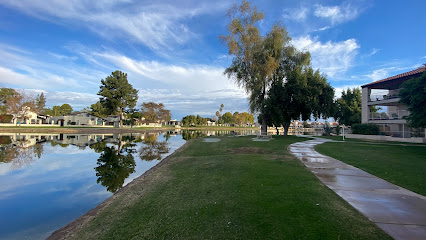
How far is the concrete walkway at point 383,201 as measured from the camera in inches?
159

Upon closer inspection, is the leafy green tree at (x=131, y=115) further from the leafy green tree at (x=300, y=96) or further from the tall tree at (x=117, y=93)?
the leafy green tree at (x=300, y=96)

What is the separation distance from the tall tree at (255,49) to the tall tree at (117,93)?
1911 inches

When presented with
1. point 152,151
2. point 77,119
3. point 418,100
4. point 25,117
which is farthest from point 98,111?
point 418,100

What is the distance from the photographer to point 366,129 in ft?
92.1

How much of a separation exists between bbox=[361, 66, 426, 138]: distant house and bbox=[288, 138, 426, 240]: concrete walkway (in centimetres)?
2415

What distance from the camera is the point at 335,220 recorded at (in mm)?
4191

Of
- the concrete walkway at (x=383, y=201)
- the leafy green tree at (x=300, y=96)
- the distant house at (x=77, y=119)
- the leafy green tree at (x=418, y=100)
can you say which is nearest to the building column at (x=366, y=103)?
the leafy green tree at (x=300, y=96)

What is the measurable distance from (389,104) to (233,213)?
34874 mm

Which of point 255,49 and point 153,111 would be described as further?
point 153,111

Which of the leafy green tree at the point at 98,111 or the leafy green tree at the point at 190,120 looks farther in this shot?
the leafy green tree at the point at 190,120

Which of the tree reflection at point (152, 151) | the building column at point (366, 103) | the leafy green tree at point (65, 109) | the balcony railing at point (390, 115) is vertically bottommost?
the tree reflection at point (152, 151)

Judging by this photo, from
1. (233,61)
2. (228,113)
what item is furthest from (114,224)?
(228,113)

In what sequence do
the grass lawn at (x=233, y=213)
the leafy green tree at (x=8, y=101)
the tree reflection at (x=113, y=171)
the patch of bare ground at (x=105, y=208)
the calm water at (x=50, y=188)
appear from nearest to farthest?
the grass lawn at (x=233, y=213) < the patch of bare ground at (x=105, y=208) < the calm water at (x=50, y=188) < the tree reflection at (x=113, y=171) < the leafy green tree at (x=8, y=101)

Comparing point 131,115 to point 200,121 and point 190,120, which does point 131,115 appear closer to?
point 190,120
